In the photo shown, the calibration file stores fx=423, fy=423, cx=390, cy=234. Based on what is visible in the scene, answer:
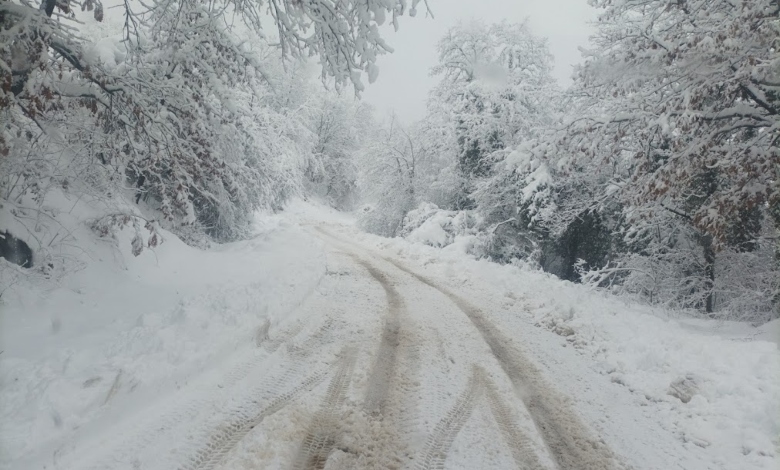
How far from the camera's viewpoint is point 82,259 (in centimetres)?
702

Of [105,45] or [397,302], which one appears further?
[105,45]

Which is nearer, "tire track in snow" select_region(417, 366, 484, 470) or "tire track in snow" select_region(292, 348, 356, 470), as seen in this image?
"tire track in snow" select_region(292, 348, 356, 470)

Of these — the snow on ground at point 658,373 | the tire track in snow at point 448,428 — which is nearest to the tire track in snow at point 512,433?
the tire track in snow at point 448,428

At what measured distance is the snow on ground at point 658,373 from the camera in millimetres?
4301

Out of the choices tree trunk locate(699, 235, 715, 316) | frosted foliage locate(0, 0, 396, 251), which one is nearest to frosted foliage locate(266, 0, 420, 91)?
frosted foliage locate(0, 0, 396, 251)

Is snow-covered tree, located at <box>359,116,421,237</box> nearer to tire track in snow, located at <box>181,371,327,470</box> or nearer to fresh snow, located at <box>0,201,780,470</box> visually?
fresh snow, located at <box>0,201,780,470</box>

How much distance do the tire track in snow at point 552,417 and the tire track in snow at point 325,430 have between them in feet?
6.69

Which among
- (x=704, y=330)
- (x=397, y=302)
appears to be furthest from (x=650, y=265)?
(x=397, y=302)

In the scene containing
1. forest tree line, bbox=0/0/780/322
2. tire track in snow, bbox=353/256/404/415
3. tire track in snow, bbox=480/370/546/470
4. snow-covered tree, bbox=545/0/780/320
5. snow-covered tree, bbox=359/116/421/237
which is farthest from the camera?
snow-covered tree, bbox=359/116/421/237

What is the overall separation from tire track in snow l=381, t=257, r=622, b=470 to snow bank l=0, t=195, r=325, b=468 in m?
3.52

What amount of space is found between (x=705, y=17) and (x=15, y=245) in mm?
11554

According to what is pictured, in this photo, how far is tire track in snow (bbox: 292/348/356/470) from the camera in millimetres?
3506

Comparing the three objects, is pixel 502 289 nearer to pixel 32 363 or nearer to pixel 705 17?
pixel 705 17

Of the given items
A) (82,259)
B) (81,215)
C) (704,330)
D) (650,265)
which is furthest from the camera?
(650,265)
